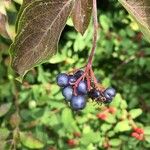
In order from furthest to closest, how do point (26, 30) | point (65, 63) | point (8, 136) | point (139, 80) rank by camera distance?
point (139, 80)
point (65, 63)
point (8, 136)
point (26, 30)

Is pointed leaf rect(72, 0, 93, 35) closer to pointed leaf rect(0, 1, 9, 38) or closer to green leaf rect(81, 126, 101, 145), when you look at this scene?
pointed leaf rect(0, 1, 9, 38)

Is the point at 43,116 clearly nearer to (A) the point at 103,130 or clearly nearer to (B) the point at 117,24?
(A) the point at 103,130

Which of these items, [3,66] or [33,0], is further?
[3,66]

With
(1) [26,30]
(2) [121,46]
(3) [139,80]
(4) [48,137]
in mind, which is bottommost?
(4) [48,137]

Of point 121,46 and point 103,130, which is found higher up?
point 121,46

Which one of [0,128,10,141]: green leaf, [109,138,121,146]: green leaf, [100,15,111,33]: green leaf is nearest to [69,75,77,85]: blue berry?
[0,128,10,141]: green leaf

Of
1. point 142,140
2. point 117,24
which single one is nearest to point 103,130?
point 142,140
